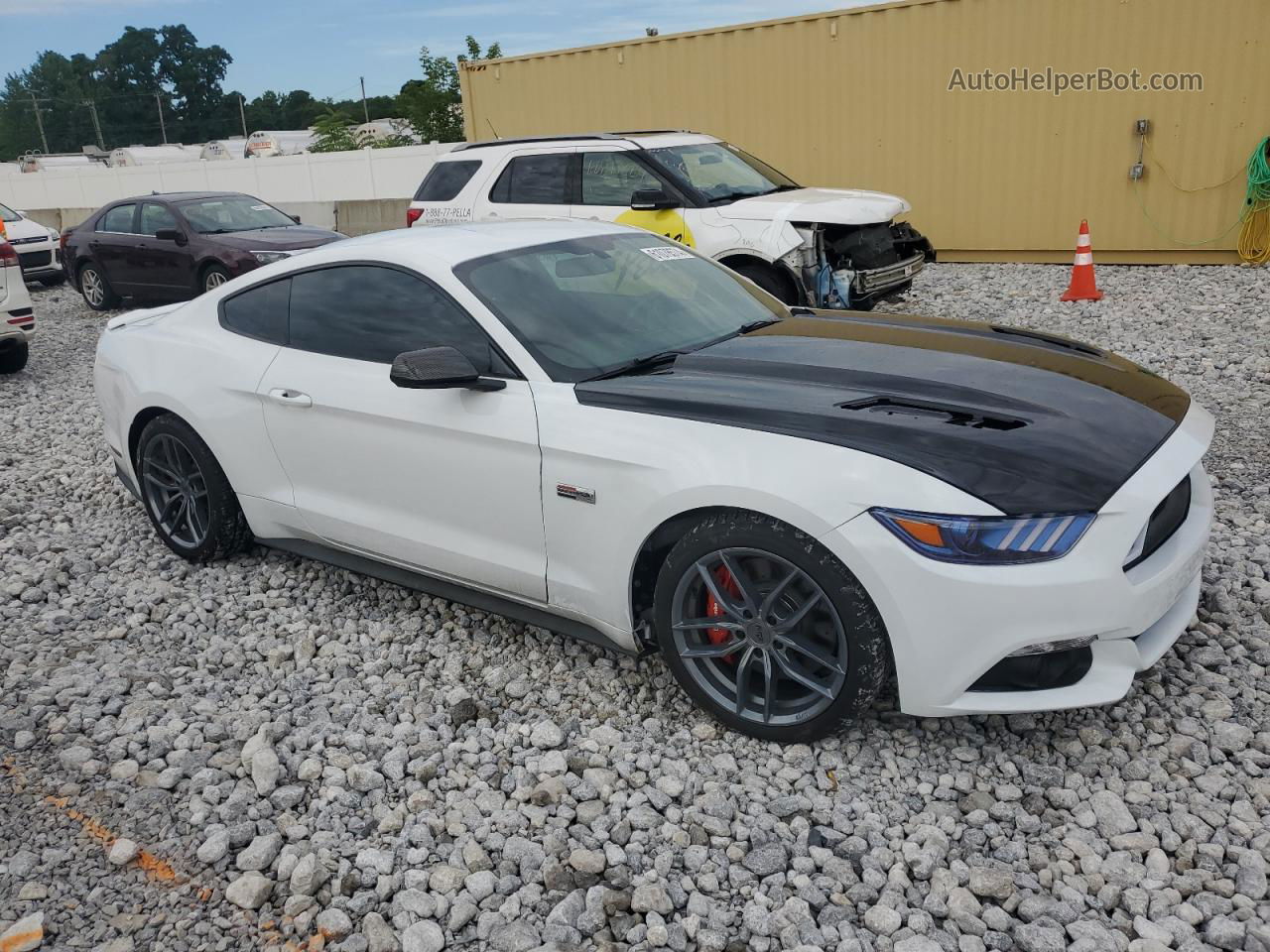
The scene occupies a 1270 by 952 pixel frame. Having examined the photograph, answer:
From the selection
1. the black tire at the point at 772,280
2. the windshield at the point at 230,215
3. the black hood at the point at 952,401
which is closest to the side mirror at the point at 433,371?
the black hood at the point at 952,401

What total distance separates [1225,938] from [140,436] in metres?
4.68

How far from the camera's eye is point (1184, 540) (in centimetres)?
316

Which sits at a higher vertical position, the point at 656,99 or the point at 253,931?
A: the point at 656,99

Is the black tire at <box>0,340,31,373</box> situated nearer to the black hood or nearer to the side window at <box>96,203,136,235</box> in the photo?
the side window at <box>96,203,136,235</box>

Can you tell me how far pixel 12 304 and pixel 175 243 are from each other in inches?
127

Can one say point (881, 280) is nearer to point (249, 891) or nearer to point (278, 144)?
point (249, 891)

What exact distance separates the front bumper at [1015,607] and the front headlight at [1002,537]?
25 millimetres

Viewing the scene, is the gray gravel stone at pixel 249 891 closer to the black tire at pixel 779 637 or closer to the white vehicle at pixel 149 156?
the black tire at pixel 779 637

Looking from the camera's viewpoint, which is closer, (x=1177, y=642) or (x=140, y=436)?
(x=1177, y=642)

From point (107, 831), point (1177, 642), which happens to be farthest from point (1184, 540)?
point (107, 831)

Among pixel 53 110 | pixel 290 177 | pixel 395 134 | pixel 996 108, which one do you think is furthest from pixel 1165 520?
pixel 53 110

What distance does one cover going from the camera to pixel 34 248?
1647 centimetres

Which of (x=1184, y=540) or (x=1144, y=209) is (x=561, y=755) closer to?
(x=1184, y=540)

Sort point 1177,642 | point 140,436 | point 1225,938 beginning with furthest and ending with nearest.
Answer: point 140,436
point 1177,642
point 1225,938
